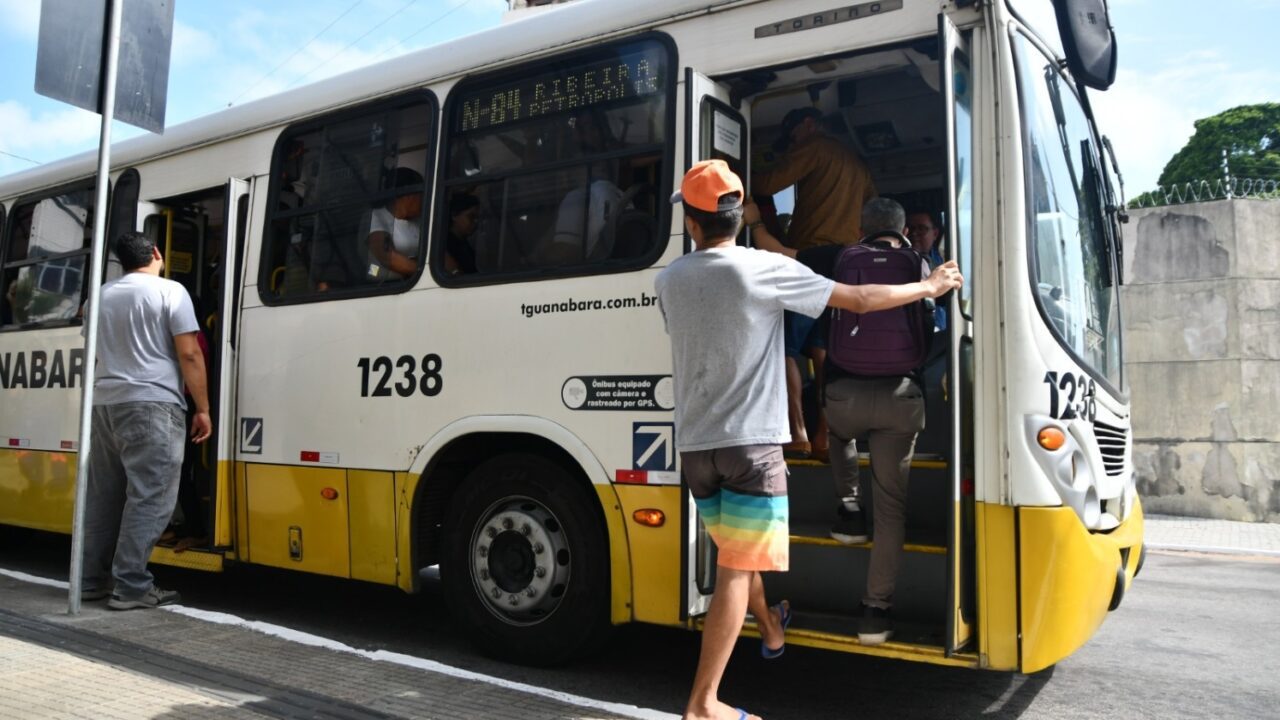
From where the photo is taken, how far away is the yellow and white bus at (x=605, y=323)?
360 centimetres

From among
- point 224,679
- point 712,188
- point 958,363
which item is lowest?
point 224,679

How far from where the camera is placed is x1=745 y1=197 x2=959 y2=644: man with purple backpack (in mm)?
3924

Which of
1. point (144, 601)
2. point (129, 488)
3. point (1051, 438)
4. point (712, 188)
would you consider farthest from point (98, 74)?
point (1051, 438)

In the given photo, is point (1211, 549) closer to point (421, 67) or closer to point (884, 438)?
point (884, 438)

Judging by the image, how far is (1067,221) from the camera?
165 inches

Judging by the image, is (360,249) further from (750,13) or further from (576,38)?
(750,13)

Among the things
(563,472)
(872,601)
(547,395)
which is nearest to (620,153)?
(547,395)

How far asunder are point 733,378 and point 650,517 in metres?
1.05

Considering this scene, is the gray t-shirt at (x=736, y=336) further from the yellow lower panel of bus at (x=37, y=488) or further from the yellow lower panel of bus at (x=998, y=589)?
the yellow lower panel of bus at (x=37, y=488)

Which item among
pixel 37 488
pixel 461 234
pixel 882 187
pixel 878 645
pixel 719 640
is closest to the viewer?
pixel 719 640

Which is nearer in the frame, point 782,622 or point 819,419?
point 782,622

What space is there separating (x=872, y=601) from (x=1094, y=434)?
1.06m

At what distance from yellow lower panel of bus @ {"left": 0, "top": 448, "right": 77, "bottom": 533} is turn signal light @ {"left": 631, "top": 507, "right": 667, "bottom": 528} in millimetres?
4339

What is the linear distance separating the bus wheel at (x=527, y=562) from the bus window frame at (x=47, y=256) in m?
3.71
